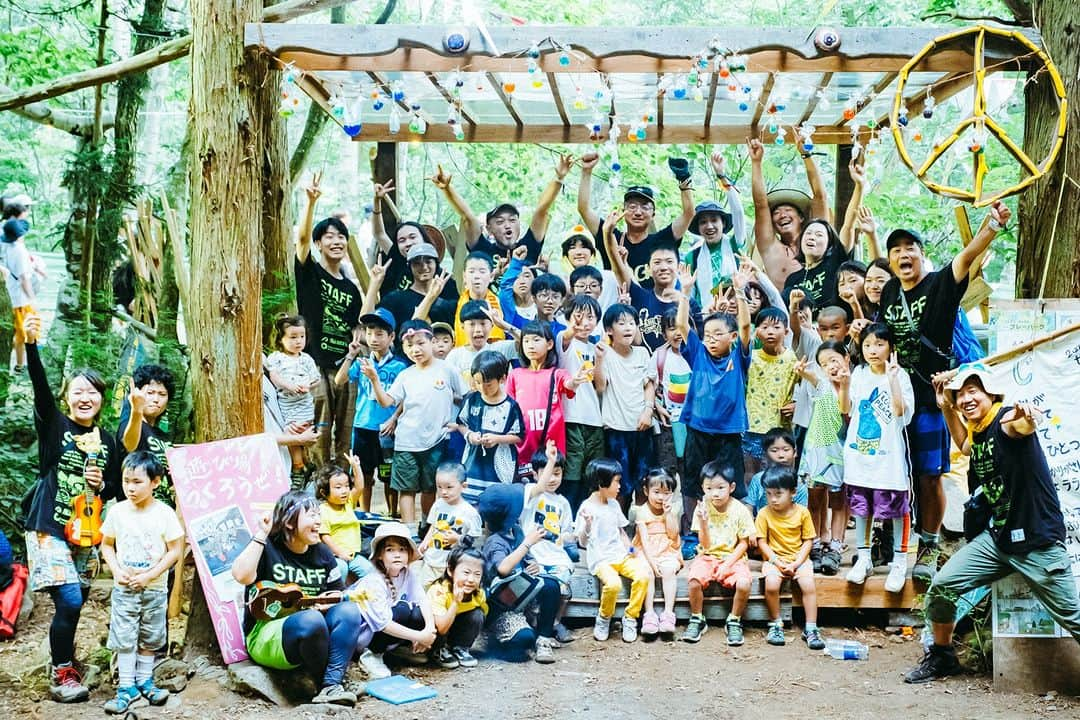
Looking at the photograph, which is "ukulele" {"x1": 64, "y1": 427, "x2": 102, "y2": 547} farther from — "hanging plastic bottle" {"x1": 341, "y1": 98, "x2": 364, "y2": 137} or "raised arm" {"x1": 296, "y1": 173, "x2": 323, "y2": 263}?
"hanging plastic bottle" {"x1": 341, "y1": 98, "x2": 364, "y2": 137}

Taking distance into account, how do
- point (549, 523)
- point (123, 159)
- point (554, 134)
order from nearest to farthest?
point (549, 523), point (123, 159), point (554, 134)

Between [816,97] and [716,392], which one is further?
[816,97]

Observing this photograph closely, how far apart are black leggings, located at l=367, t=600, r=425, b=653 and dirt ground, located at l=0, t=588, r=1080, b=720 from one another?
0.21 meters

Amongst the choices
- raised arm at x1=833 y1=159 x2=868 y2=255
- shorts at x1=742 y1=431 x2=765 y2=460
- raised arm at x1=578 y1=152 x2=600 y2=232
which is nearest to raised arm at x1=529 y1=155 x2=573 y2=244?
raised arm at x1=578 y1=152 x2=600 y2=232

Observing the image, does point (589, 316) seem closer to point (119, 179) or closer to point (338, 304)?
point (338, 304)

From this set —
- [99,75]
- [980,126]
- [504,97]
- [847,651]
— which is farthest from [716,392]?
[99,75]

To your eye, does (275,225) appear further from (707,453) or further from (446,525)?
(707,453)

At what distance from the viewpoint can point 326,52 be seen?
589 cm

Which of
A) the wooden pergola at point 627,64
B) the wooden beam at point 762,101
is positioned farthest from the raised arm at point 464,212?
the wooden beam at point 762,101

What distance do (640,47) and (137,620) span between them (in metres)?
4.14

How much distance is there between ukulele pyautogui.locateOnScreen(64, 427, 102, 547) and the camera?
5105 mm

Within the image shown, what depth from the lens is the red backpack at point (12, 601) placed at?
5.99m

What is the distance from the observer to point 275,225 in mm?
7391

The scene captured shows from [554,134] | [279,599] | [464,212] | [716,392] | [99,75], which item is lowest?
[279,599]
